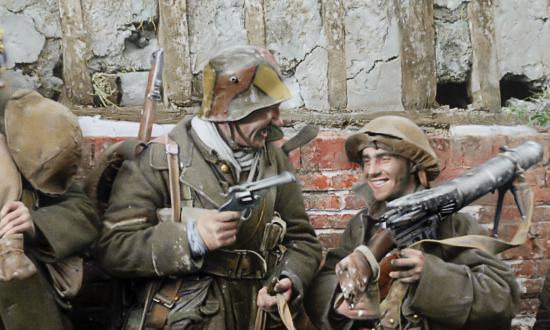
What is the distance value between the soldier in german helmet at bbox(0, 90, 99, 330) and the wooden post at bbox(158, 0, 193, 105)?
120 cm

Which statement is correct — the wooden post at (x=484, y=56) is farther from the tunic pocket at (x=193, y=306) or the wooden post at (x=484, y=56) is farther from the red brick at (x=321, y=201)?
the tunic pocket at (x=193, y=306)

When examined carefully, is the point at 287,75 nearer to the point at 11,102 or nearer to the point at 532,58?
the point at 532,58

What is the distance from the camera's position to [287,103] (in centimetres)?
613

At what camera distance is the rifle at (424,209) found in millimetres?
4691

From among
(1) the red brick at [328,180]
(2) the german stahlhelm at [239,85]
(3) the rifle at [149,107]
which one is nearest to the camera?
(2) the german stahlhelm at [239,85]

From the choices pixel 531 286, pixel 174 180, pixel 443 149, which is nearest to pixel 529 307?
pixel 531 286

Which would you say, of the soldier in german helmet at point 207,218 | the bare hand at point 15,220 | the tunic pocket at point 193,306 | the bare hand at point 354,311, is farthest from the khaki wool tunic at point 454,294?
the bare hand at point 15,220

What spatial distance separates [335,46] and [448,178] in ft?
3.29

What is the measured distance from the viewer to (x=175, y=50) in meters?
5.91

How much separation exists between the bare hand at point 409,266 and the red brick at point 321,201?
1.23m

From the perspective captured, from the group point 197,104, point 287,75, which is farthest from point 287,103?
point 197,104

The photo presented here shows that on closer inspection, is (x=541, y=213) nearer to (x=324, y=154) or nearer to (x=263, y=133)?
(x=324, y=154)

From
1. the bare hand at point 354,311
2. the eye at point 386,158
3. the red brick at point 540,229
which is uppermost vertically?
the eye at point 386,158

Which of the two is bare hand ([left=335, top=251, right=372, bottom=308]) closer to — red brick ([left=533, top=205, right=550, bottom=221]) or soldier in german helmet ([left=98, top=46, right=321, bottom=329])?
soldier in german helmet ([left=98, top=46, right=321, bottom=329])
